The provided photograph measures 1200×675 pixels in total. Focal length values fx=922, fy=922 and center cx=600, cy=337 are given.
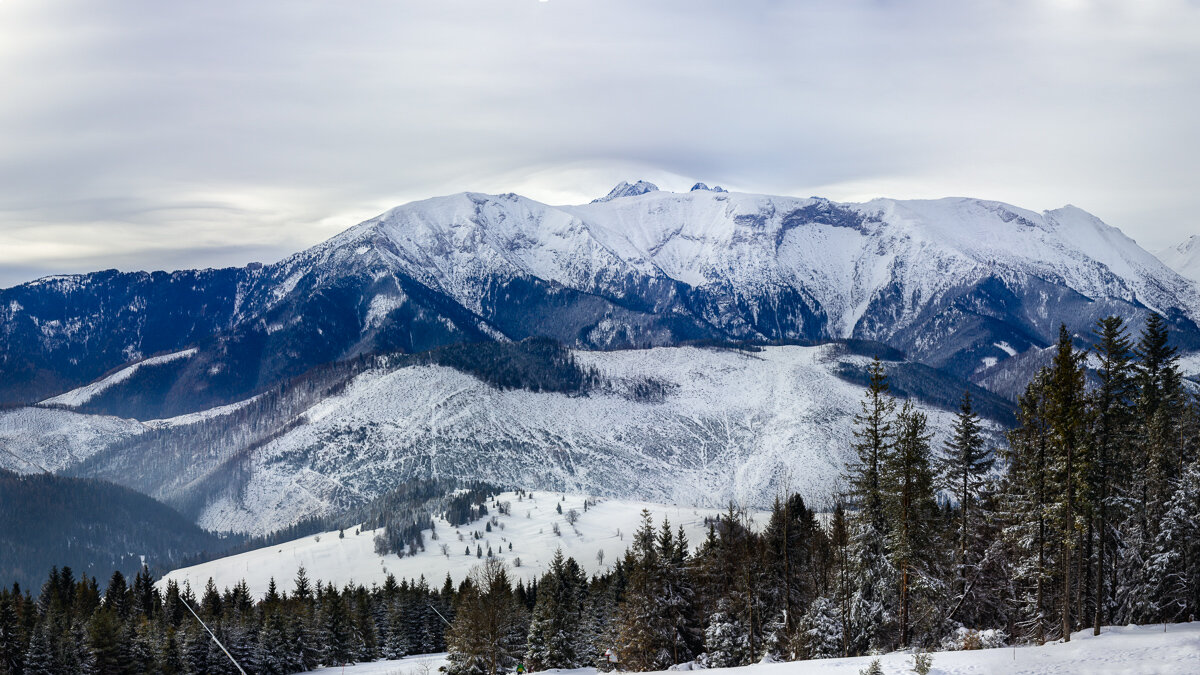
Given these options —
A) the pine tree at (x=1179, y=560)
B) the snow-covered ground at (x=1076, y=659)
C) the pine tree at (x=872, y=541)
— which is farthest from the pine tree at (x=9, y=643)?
the pine tree at (x=1179, y=560)

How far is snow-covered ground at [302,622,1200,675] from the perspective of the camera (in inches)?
1241

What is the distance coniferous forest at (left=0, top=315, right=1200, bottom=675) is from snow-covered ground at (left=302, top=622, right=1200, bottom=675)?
2.22 m

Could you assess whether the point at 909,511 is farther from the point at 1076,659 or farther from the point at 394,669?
the point at 394,669

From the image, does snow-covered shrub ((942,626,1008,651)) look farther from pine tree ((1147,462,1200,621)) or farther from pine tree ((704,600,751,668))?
pine tree ((704,600,751,668))

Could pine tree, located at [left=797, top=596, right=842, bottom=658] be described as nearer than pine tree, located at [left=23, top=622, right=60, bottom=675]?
Yes

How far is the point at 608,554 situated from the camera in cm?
18662

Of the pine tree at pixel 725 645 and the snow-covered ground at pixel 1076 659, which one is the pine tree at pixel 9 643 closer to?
the pine tree at pixel 725 645

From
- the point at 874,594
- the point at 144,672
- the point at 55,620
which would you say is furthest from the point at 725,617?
the point at 55,620

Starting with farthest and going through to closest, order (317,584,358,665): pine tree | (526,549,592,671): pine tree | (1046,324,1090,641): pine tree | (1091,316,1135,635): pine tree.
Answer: (317,584,358,665): pine tree
(526,549,592,671): pine tree
(1091,316,1135,635): pine tree
(1046,324,1090,641): pine tree

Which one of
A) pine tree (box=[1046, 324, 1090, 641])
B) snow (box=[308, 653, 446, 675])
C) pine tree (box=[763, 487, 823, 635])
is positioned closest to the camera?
pine tree (box=[1046, 324, 1090, 641])

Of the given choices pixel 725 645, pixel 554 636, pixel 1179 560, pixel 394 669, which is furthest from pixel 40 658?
pixel 1179 560

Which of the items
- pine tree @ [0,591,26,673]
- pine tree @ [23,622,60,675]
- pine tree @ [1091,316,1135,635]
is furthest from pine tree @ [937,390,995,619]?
pine tree @ [0,591,26,673]

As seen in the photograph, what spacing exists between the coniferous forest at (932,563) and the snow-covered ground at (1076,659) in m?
2.22

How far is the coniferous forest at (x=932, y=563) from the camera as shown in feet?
134
